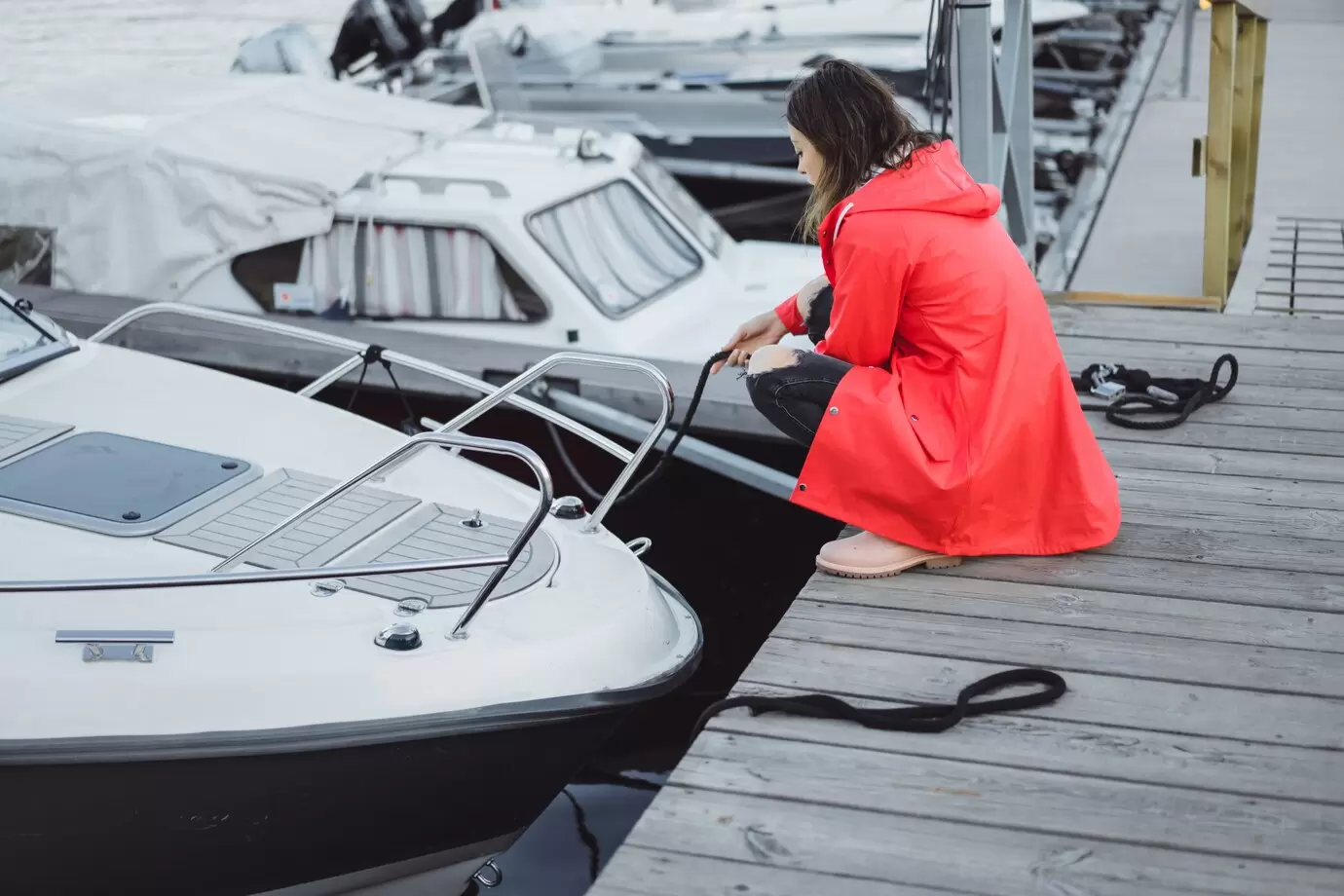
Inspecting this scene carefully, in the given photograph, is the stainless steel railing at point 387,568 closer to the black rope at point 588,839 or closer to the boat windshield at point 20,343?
the boat windshield at point 20,343

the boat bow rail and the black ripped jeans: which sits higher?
the black ripped jeans

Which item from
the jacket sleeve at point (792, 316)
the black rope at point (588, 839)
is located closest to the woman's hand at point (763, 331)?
the jacket sleeve at point (792, 316)

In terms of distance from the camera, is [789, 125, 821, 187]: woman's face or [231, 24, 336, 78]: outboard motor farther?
[231, 24, 336, 78]: outboard motor

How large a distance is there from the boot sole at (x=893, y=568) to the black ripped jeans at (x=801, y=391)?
332mm

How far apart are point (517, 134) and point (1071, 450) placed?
4.00 metres

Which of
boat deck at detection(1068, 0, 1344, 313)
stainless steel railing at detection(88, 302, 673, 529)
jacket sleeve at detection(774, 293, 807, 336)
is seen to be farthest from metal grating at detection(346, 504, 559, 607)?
boat deck at detection(1068, 0, 1344, 313)

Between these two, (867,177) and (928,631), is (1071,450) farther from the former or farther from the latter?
(867,177)

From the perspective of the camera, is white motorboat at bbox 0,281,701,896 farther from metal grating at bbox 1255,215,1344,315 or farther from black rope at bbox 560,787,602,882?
metal grating at bbox 1255,215,1344,315

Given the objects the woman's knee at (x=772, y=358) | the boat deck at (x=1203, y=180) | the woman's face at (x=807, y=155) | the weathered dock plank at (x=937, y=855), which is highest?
the woman's face at (x=807, y=155)

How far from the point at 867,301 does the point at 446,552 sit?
3.93 feet

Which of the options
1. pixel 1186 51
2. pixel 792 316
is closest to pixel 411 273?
pixel 792 316

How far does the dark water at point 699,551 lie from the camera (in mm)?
4973

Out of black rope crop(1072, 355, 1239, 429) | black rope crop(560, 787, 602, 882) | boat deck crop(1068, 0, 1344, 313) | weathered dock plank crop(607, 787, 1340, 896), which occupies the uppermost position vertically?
weathered dock plank crop(607, 787, 1340, 896)

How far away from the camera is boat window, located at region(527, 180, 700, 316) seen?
5734 millimetres
